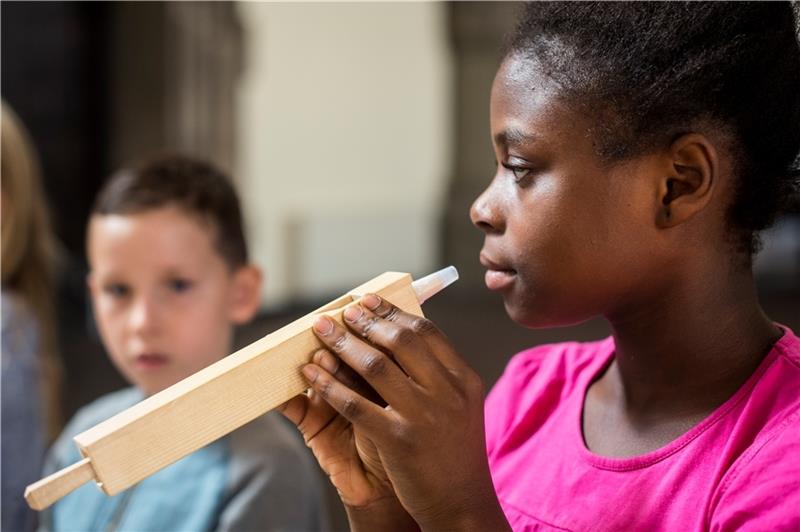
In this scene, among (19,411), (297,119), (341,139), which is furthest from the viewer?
(341,139)

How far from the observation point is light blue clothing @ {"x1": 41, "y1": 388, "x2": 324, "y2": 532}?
4.47 feet

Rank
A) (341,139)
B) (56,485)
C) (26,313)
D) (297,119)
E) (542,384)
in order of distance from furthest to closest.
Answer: (341,139)
(297,119)
(26,313)
(542,384)
(56,485)

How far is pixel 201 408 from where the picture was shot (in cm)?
73

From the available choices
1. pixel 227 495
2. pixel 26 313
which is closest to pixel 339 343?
pixel 227 495

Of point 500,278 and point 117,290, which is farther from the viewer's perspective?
point 117,290

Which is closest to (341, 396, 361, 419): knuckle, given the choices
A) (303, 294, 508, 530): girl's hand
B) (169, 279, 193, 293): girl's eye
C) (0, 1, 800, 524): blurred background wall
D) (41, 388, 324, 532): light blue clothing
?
(303, 294, 508, 530): girl's hand

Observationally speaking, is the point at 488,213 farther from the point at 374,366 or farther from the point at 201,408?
the point at 201,408

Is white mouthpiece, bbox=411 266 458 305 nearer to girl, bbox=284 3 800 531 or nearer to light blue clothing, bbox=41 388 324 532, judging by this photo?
girl, bbox=284 3 800 531

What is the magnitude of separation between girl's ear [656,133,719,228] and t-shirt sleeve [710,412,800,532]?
17 centimetres

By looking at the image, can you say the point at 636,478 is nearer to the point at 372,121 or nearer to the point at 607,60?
the point at 607,60

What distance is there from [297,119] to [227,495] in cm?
368

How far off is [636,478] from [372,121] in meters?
4.57

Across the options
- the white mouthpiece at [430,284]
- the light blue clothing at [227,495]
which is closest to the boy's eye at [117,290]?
the light blue clothing at [227,495]

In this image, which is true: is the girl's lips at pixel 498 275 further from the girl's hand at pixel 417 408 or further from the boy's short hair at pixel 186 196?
the boy's short hair at pixel 186 196
